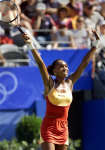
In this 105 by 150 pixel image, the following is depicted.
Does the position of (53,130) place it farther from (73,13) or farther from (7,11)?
(73,13)

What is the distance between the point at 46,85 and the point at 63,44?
6.31 metres

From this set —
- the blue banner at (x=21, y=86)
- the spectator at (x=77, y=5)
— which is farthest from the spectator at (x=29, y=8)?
the spectator at (x=77, y=5)

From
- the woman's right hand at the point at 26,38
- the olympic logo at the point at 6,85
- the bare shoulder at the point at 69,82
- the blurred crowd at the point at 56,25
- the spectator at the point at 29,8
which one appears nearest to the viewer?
the woman's right hand at the point at 26,38

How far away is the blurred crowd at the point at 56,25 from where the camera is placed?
10.9m

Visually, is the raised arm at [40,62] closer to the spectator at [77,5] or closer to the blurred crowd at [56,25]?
the blurred crowd at [56,25]

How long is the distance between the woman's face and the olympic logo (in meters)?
4.86

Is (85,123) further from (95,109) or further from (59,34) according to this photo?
(59,34)

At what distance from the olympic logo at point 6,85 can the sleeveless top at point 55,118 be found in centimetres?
493

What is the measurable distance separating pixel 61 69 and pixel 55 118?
0.62 meters

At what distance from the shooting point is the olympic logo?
1053 centimetres

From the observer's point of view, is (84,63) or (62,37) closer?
(84,63)

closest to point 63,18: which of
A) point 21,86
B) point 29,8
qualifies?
point 29,8

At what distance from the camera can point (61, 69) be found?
5.73 meters

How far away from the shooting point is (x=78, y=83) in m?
11.3
